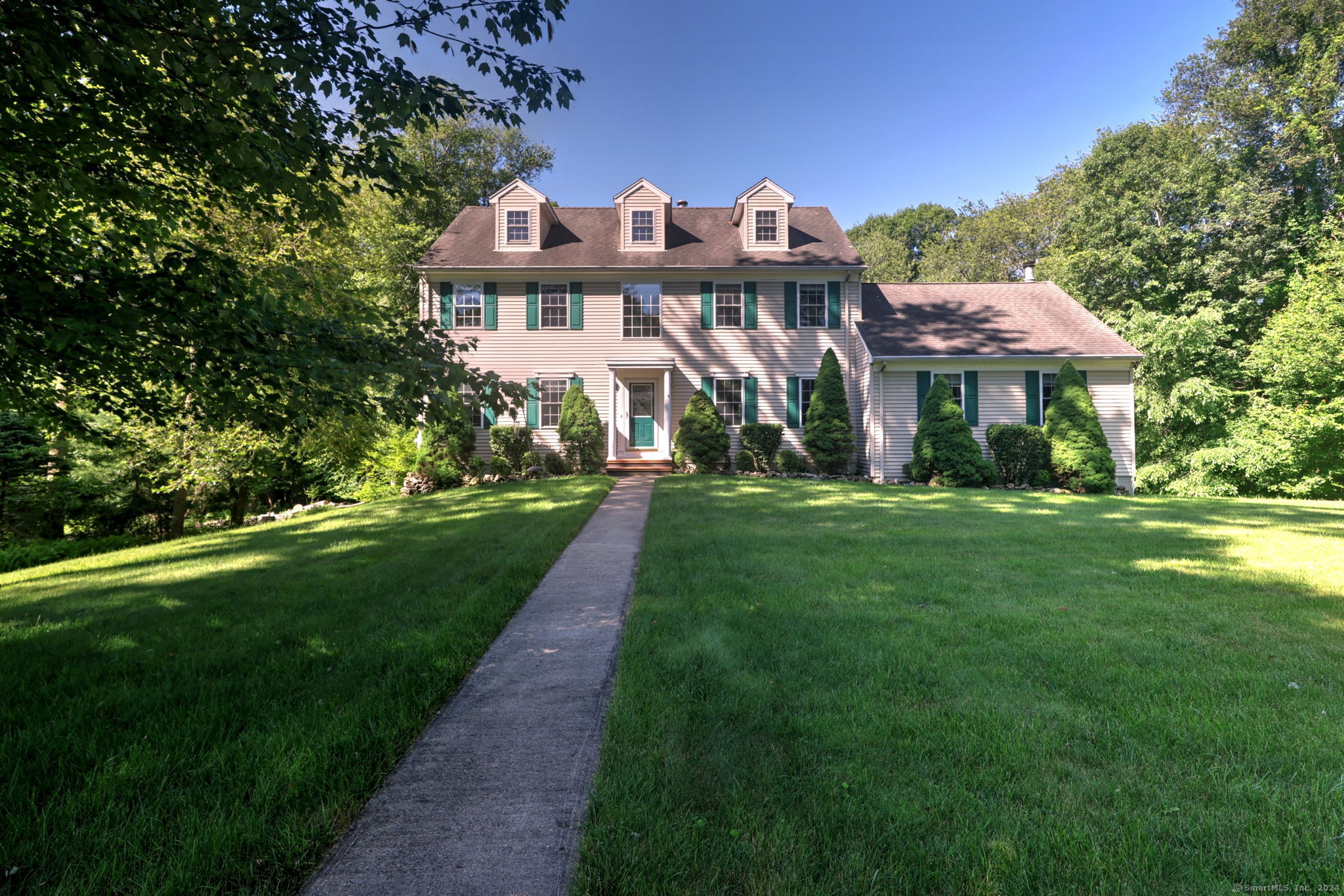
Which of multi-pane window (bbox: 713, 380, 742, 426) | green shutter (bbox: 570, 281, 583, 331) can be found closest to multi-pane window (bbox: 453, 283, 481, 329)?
green shutter (bbox: 570, 281, 583, 331)

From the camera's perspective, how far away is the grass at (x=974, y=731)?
6.09 feet

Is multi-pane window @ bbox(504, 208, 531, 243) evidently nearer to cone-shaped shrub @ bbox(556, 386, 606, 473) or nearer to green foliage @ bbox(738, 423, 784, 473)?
cone-shaped shrub @ bbox(556, 386, 606, 473)

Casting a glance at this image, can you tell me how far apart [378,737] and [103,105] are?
4.28 metres

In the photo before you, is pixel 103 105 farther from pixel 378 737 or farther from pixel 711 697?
pixel 711 697

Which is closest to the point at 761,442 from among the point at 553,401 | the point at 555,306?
the point at 553,401

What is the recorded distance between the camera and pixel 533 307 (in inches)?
663

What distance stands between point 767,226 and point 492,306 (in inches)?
341

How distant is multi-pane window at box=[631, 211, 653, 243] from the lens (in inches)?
683

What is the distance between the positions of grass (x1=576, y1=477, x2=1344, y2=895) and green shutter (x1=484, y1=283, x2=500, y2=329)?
13265 mm

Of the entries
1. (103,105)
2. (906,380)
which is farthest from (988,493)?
(103,105)

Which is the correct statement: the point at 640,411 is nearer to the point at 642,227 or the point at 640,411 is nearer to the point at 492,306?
the point at 492,306

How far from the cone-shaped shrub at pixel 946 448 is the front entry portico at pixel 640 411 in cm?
683

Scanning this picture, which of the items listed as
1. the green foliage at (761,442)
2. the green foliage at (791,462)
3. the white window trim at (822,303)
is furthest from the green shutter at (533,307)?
the green foliage at (791,462)

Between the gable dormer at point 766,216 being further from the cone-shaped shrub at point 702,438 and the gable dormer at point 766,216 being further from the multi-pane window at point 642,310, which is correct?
the cone-shaped shrub at point 702,438
